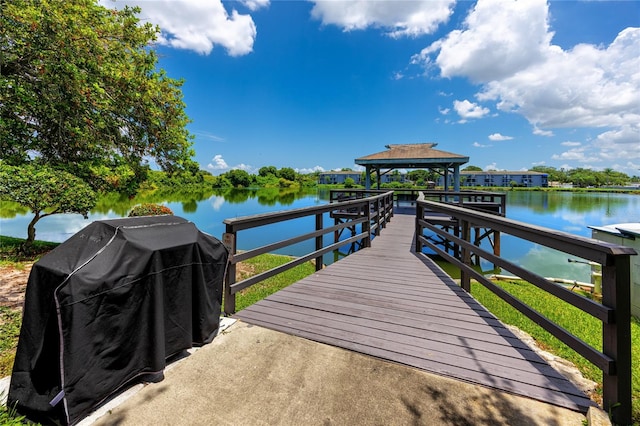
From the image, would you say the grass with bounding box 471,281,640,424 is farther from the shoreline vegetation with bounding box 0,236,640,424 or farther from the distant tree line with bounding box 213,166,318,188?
the distant tree line with bounding box 213,166,318,188

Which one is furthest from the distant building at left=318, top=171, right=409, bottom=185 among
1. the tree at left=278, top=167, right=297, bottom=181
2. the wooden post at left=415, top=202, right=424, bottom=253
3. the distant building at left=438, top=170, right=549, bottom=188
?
the wooden post at left=415, top=202, right=424, bottom=253

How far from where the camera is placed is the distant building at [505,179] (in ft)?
233

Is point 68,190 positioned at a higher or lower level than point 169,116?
lower

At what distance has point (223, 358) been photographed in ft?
7.47

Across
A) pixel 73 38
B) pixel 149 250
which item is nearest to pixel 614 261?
pixel 149 250

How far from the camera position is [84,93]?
7672 millimetres

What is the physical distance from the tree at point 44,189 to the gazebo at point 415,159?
40.2ft

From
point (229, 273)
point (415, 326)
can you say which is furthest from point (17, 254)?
point (415, 326)

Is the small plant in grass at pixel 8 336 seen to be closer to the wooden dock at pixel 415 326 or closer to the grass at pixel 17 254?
the wooden dock at pixel 415 326

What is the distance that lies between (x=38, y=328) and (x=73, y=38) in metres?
8.97

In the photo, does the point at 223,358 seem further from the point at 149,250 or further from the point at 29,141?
the point at 29,141

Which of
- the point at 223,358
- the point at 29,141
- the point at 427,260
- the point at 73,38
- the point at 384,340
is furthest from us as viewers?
the point at 29,141

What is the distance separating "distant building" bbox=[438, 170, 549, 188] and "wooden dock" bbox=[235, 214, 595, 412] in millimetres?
74069

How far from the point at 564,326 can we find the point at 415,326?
9.19ft
